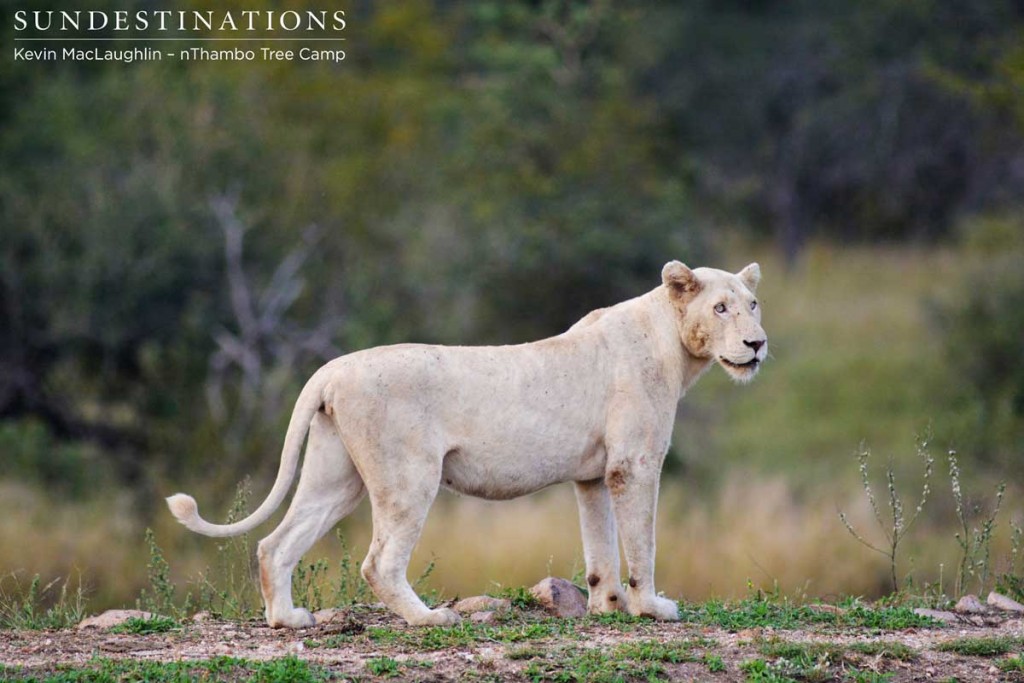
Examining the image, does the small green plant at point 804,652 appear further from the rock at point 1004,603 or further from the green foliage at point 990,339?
the green foliage at point 990,339

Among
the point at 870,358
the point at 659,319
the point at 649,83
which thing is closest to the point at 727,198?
the point at 870,358

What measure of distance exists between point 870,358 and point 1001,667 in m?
21.3

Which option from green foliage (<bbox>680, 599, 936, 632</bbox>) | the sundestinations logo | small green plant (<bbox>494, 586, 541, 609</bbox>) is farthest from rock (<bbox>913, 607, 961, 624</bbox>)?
the sundestinations logo

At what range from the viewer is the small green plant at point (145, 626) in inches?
326

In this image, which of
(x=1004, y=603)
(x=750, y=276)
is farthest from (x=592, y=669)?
(x=1004, y=603)

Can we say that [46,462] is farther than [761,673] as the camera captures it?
Yes

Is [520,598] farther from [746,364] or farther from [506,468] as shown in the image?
[746,364]

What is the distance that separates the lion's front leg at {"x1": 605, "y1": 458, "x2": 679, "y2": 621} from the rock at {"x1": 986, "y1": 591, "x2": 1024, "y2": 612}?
7.08ft

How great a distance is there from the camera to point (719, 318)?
8680mm

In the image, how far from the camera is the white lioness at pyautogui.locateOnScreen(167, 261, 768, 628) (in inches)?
320

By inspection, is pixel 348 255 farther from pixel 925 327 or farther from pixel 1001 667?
pixel 1001 667

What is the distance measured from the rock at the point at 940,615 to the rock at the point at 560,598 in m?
1.96

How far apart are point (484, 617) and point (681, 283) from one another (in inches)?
86.8

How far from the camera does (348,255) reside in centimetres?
2586
